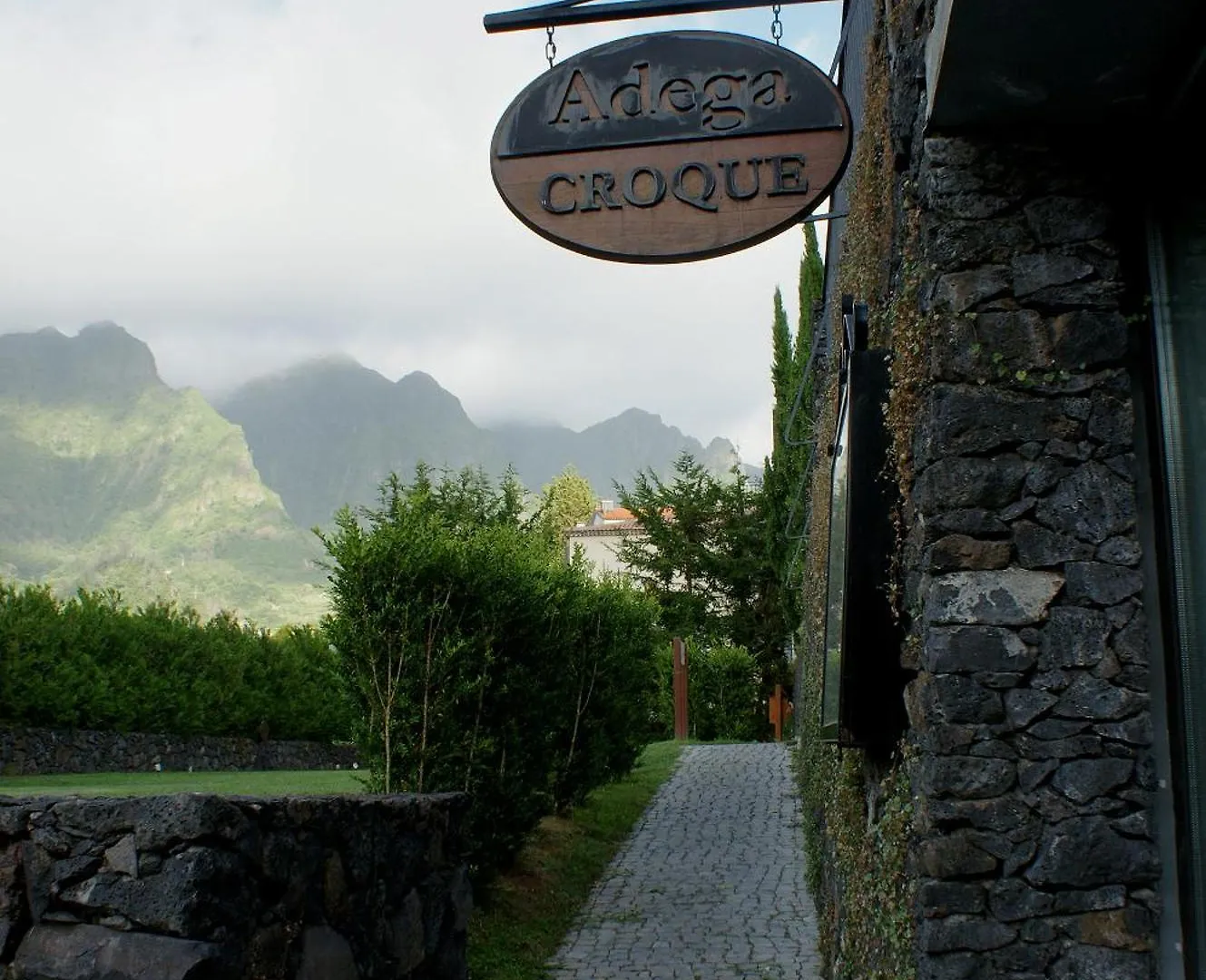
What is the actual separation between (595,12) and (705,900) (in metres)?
7.78

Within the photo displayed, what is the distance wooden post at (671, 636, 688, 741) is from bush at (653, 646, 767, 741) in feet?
3.11

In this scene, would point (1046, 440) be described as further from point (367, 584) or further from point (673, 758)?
point (673, 758)

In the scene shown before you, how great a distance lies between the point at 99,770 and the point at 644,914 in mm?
11757

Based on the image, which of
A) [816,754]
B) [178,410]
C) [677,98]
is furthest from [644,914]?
[178,410]

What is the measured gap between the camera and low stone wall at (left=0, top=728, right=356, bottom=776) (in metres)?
16.6

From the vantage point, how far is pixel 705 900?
32.6 ft

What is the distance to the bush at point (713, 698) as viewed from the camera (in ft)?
87.7

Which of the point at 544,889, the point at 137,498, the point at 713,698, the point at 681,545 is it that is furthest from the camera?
the point at 137,498

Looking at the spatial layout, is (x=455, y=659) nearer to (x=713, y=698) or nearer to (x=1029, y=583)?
(x=1029, y=583)

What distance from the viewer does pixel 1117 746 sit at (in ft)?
11.0

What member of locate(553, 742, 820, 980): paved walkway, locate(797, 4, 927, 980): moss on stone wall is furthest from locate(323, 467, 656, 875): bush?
locate(797, 4, 927, 980): moss on stone wall

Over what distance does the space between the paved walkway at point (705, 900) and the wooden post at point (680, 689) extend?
8.98 m

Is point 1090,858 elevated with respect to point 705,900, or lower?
elevated

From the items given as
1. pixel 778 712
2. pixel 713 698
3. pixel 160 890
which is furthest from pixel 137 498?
pixel 160 890
